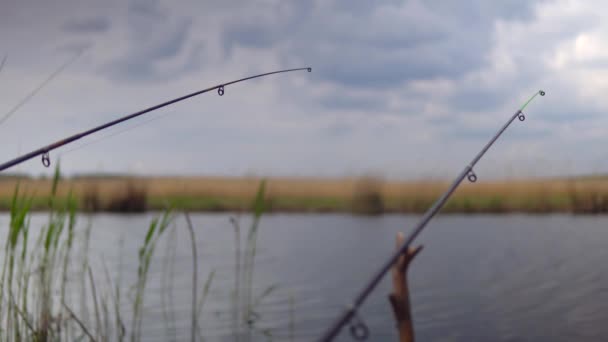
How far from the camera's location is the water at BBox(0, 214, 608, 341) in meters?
5.98

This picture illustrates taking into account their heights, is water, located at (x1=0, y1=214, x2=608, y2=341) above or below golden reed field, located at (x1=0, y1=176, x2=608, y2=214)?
below

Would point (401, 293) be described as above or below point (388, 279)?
above

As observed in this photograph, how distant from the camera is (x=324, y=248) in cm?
1061

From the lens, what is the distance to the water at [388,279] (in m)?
5.98

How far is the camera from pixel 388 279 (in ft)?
27.3

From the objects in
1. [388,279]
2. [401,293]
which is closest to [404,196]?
[388,279]

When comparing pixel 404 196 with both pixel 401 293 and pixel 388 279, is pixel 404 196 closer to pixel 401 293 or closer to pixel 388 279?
pixel 388 279

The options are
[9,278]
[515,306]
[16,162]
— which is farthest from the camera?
[515,306]

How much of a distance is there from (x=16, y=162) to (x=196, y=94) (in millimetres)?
1037

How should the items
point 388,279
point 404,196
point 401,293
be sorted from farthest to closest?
point 404,196, point 388,279, point 401,293

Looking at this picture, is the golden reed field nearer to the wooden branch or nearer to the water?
the water

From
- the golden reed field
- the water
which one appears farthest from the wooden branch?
the golden reed field

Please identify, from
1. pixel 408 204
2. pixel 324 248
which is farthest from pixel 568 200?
pixel 324 248

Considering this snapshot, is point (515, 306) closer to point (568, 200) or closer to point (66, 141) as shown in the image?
point (66, 141)
